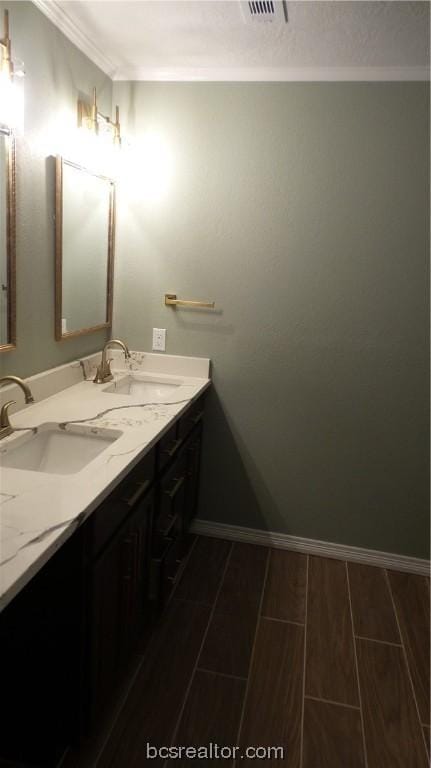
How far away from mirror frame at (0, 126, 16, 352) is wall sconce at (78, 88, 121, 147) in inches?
22.2

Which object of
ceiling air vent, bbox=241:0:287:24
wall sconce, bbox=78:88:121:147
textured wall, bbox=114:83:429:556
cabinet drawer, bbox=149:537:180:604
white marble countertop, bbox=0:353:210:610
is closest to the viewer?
white marble countertop, bbox=0:353:210:610

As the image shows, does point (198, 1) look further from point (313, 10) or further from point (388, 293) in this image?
point (388, 293)

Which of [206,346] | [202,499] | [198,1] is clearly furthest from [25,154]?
[202,499]

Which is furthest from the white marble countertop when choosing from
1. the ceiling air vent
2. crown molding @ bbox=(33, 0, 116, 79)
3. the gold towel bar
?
the ceiling air vent

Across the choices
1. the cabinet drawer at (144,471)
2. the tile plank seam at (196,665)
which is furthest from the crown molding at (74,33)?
the tile plank seam at (196,665)

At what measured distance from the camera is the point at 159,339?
2.72m

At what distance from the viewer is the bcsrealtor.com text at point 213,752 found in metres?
1.60

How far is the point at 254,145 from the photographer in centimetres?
246

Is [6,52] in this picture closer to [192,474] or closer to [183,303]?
[183,303]

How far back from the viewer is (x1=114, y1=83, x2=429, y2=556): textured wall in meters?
2.39

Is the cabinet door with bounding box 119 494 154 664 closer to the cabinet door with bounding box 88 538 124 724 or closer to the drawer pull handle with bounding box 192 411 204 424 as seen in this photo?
the cabinet door with bounding box 88 538 124 724

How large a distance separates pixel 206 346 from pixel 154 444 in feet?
3.27

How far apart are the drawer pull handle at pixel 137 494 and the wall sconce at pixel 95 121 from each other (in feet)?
4.85

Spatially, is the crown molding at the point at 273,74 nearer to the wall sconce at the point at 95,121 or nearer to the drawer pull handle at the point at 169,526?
the wall sconce at the point at 95,121
